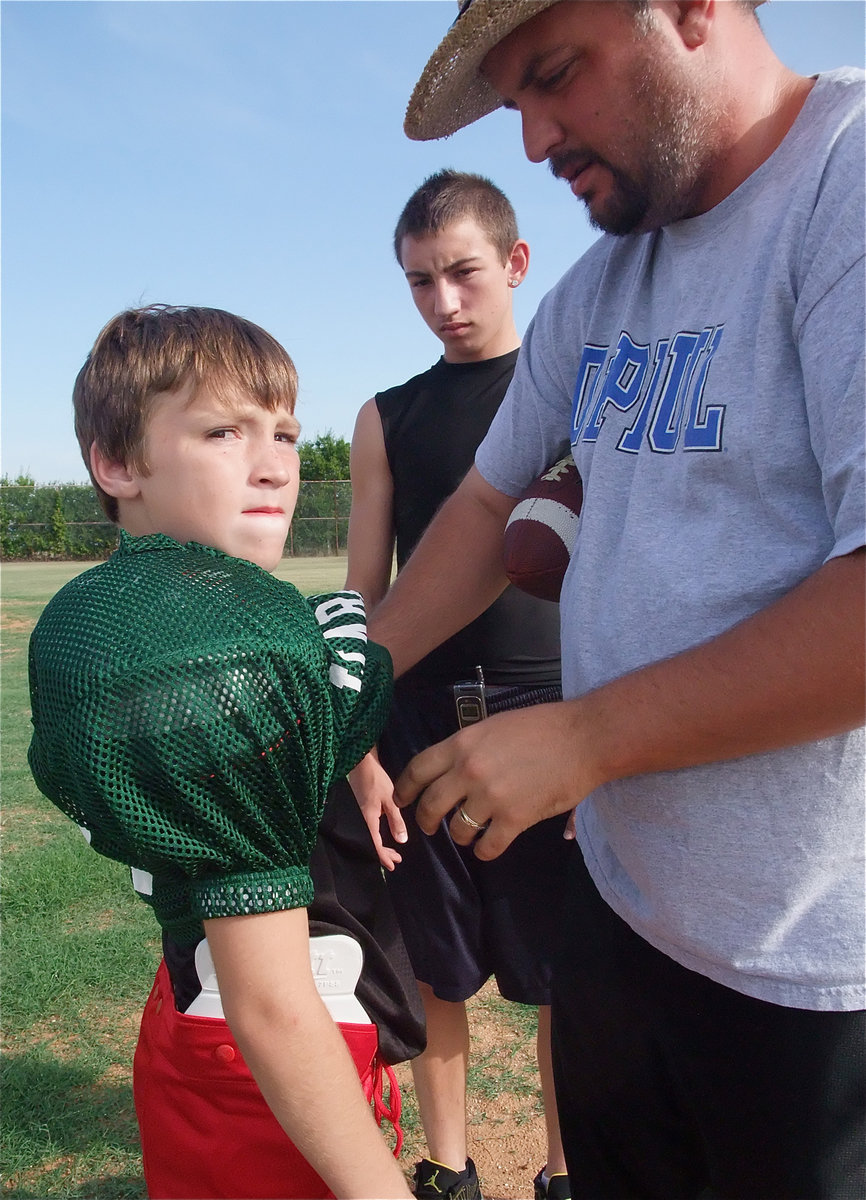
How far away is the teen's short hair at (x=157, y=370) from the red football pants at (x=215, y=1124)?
37.4 inches

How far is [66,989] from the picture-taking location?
3.84 metres

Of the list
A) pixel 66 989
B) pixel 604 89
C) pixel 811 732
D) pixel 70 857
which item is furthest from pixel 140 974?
pixel 604 89

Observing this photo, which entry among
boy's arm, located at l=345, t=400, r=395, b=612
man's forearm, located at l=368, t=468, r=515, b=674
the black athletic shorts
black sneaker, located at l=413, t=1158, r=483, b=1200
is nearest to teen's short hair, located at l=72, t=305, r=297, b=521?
man's forearm, located at l=368, t=468, r=515, b=674

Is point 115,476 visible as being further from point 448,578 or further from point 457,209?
point 457,209

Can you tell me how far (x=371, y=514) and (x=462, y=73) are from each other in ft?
6.20

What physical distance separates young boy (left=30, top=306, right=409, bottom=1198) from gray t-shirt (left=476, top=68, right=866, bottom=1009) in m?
0.49

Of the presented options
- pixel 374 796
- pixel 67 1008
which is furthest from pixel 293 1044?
pixel 67 1008

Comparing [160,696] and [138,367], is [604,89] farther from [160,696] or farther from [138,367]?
[160,696]

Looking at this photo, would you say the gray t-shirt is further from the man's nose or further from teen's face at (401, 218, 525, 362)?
teen's face at (401, 218, 525, 362)

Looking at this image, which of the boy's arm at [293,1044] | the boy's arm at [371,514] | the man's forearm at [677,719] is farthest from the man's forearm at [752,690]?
the boy's arm at [371,514]

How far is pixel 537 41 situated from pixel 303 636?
3.70ft

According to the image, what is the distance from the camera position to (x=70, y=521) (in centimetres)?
3825

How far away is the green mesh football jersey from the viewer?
1249 millimetres

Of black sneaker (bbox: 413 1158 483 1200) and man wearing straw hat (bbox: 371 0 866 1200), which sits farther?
black sneaker (bbox: 413 1158 483 1200)
